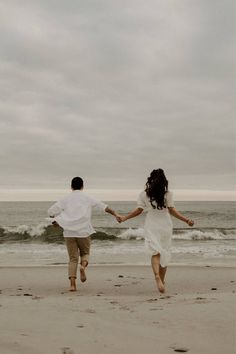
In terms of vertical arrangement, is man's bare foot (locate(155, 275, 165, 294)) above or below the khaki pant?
below

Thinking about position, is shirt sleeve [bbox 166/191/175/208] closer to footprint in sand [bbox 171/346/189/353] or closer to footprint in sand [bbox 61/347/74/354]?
footprint in sand [bbox 171/346/189/353]

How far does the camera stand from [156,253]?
6.75 meters

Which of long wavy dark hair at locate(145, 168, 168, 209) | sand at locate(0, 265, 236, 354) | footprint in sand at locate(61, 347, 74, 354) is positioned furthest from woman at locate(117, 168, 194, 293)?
footprint in sand at locate(61, 347, 74, 354)

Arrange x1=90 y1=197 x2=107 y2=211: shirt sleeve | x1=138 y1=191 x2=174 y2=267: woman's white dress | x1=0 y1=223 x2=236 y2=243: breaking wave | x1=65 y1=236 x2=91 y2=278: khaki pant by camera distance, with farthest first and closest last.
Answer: x1=0 y1=223 x2=236 y2=243: breaking wave < x1=90 y1=197 x2=107 y2=211: shirt sleeve < x1=65 y1=236 x2=91 y2=278: khaki pant < x1=138 y1=191 x2=174 y2=267: woman's white dress

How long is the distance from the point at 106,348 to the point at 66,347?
12.2 inches

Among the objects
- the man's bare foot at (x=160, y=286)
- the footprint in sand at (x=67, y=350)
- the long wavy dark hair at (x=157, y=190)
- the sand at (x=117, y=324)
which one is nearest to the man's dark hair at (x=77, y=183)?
the long wavy dark hair at (x=157, y=190)

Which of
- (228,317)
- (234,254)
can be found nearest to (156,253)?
(228,317)

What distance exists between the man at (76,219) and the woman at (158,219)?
788 mm

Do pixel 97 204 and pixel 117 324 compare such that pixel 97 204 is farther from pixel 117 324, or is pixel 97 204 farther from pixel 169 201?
pixel 117 324

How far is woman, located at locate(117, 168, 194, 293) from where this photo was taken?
22.1 ft

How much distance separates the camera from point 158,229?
680 cm

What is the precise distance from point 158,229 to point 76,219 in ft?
4.48

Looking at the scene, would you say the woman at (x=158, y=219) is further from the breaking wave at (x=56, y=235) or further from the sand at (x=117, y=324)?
the breaking wave at (x=56, y=235)

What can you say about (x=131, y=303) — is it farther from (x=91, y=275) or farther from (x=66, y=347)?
(x=91, y=275)
